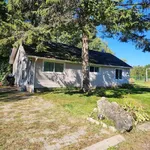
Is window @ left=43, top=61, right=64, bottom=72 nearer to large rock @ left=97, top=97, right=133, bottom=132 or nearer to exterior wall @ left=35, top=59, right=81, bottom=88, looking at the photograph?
exterior wall @ left=35, top=59, right=81, bottom=88

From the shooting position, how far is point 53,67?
15797 millimetres

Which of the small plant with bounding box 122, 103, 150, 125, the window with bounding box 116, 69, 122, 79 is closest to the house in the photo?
the window with bounding box 116, 69, 122, 79

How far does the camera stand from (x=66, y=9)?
9867mm

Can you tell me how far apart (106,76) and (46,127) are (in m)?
15.2

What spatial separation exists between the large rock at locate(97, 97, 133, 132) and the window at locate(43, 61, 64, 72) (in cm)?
911

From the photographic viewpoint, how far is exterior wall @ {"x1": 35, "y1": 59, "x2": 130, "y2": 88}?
49.2 ft

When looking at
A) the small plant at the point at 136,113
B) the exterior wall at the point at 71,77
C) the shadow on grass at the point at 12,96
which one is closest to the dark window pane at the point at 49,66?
the exterior wall at the point at 71,77

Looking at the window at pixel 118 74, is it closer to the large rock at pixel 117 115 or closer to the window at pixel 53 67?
the window at pixel 53 67

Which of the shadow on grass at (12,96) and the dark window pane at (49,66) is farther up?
the dark window pane at (49,66)

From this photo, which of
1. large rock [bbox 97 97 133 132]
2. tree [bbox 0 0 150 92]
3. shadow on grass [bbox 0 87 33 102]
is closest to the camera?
large rock [bbox 97 97 133 132]

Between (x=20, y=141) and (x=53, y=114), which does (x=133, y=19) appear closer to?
(x=53, y=114)

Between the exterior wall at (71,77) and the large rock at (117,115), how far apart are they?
8863 mm

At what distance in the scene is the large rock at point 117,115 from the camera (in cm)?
581

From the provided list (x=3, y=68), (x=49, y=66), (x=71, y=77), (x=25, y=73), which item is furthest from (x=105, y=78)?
(x=3, y=68)
